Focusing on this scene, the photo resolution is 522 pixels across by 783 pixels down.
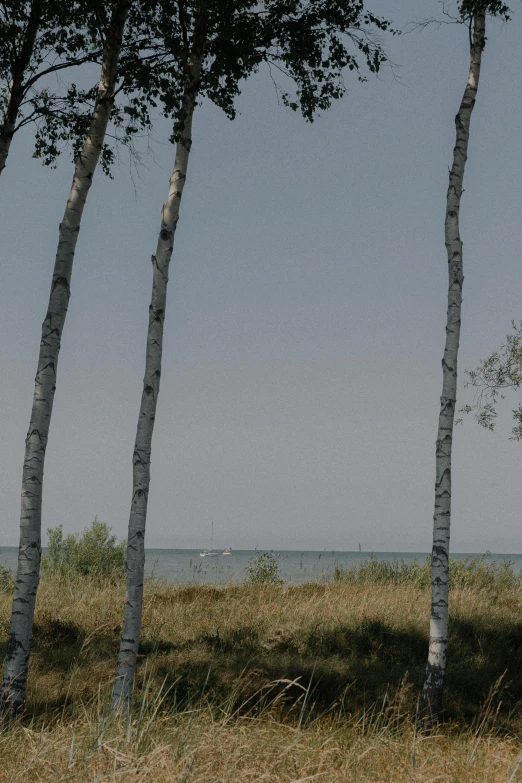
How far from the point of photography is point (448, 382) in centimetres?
1007

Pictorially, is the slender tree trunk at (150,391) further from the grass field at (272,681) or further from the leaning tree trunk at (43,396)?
the leaning tree trunk at (43,396)

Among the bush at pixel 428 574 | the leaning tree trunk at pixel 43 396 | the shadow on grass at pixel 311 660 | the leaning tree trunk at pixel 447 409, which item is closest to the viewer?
the leaning tree trunk at pixel 43 396

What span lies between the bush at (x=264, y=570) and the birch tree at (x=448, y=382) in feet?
28.0

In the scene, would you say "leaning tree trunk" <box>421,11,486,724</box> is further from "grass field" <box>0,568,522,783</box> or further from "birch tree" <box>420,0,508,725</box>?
"grass field" <box>0,568,522,783</box>

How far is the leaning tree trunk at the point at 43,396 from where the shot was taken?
28.2 ft

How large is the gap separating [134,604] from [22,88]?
8694mm

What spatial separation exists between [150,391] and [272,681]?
427 cm

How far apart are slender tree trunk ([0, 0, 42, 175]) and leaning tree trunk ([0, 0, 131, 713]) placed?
6.62 ft

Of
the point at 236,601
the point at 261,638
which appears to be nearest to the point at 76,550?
the point at 236,601

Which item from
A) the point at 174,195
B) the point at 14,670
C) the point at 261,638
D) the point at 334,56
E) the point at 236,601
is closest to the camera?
the point at 14,670

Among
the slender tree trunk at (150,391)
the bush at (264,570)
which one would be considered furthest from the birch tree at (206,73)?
the bush at (264,570)

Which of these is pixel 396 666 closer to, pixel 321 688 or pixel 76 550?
pixel 321 688

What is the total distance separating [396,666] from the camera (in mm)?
11508

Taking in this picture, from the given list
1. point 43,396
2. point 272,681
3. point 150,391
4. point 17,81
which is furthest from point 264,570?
point 17,81
